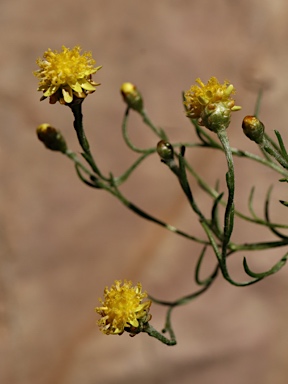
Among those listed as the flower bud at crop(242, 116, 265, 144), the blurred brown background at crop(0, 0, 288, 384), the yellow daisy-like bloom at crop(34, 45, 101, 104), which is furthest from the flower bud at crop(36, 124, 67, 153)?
the blurred brown background at crop(0, 0, 288, 384)

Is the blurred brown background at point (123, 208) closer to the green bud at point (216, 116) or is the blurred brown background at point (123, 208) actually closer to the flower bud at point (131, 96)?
the flower bud at point (131, 96)

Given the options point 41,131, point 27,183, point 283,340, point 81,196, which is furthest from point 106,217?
point 41,131

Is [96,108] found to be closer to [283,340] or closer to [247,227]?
[247,227]

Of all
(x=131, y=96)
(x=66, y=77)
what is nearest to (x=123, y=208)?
(x=131, y=96)

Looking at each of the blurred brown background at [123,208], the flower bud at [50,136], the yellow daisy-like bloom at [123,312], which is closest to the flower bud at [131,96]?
the flower bud at [50,136]

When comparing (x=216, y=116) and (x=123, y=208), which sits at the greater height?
(x=123, y=208)

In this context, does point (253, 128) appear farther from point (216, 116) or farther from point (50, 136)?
point (50, 136)
